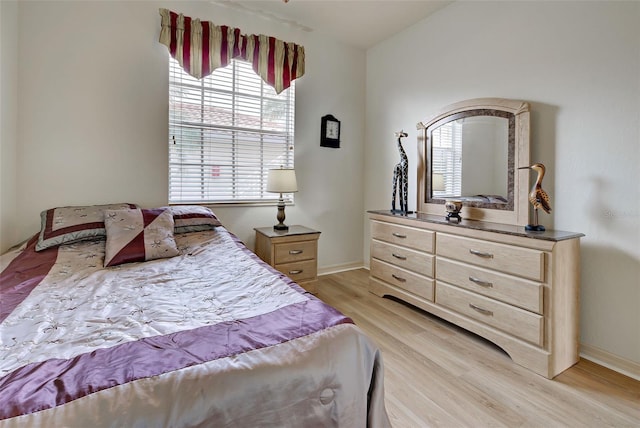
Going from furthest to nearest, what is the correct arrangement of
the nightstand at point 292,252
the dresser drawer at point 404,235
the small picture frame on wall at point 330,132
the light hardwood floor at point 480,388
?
the small picture frame on wall at point 330,132 → the nightstand at point 292,252 → the dresser drawer at point 404,235 → the light hardwood floor at point 480,388

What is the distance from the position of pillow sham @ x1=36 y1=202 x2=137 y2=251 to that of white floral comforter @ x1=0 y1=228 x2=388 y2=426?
19.7 inches

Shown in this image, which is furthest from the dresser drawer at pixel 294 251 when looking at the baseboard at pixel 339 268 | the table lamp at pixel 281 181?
the baseboard at pixel 339 268

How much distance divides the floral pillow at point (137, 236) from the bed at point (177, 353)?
183 mm

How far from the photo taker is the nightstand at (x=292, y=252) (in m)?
2.80

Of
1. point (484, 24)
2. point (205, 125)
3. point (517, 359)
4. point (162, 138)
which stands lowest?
point (517, 359)

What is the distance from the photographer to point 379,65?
3732mm

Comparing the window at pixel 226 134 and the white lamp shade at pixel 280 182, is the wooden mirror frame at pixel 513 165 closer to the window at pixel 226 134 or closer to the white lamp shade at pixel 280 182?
the white lamp shade at pixel 280 182

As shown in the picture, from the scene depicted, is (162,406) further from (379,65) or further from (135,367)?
(379,65)

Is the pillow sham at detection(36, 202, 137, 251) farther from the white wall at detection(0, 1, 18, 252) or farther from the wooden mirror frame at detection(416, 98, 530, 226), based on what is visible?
the wooden mirror frame at detection(416, 98, 530, 226)

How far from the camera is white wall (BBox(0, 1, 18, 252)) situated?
6.67 ft

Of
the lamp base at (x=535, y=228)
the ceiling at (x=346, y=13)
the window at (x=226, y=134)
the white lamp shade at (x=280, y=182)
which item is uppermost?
the ceiling at (x=346, y=13)

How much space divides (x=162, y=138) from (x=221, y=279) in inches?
71.5

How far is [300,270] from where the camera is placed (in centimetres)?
293

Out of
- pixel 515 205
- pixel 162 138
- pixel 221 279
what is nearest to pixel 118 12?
pixel 162 138
